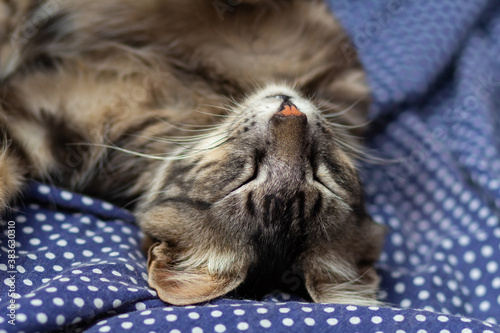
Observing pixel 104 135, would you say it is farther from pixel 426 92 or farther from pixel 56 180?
pixel 426 92

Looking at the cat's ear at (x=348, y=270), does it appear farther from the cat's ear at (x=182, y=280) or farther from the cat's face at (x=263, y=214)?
the cat's ear at (x=182, y=280)

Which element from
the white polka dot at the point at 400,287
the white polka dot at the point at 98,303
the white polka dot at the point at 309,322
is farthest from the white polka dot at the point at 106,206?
the white polka dot at the point at 400,287

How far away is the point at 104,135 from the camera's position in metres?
1.42

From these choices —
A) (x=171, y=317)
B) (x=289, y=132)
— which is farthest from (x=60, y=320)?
(x=289, y=132)

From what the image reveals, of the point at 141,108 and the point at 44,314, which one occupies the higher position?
the point at 141,108

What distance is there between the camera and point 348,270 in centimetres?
128

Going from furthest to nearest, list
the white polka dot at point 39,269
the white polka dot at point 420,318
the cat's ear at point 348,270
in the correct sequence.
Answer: the cat's ear at point 348,270 < the white polka dot at point 39,269 < the white polka dot at point 420,318

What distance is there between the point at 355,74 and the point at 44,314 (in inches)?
43.1

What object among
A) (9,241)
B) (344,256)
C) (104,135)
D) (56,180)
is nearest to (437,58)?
(344,256)

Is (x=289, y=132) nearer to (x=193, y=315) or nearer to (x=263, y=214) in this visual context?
(x=263, y=214)

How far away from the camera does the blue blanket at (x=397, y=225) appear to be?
974 millimetres

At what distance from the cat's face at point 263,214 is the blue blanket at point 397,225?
0.07 meters

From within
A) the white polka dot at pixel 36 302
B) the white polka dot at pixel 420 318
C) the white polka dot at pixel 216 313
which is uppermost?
the white polka dot at pixel 420 318

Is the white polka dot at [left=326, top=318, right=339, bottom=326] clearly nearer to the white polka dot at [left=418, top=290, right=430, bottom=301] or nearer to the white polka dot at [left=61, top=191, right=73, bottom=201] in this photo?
the white polka dot at [left=418, top=290, right=430, bottom=301]
